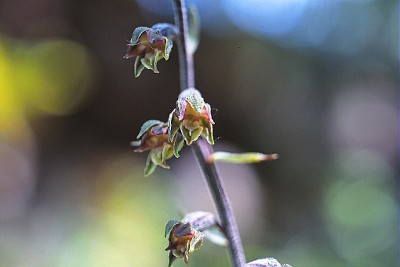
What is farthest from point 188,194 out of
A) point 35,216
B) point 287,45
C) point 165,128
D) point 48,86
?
point 165,128

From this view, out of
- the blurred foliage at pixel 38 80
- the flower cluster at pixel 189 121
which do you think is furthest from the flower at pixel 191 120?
the blurred foliage at pixel 38 80

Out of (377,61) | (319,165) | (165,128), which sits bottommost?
(165,128)

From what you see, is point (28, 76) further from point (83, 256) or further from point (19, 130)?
point (83, 256)

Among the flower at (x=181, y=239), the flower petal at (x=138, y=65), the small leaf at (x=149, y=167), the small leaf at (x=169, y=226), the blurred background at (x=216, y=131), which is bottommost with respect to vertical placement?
the flower at (x=181, y=239)

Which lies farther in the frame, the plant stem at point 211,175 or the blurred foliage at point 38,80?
the blurred foliage at point 38,80

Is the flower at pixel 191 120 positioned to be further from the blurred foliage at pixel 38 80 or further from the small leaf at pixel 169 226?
the blurred foliage at pixel 38 80

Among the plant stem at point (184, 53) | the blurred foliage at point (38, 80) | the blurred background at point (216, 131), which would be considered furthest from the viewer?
the blurred foliage at point (38, 80)
